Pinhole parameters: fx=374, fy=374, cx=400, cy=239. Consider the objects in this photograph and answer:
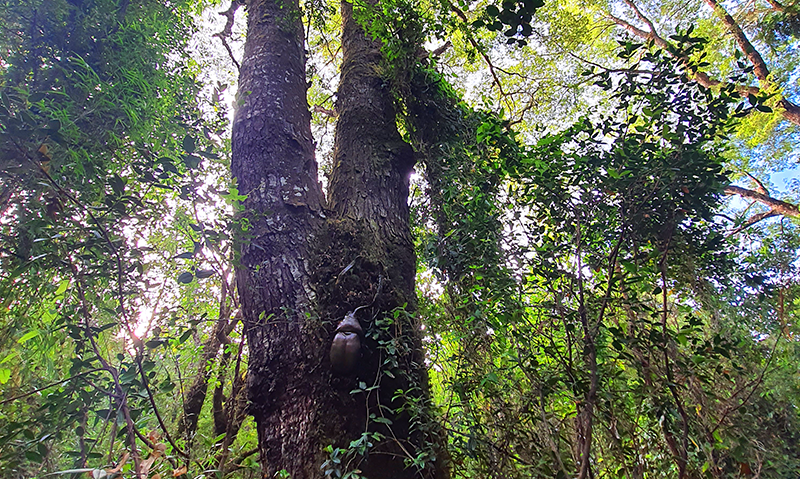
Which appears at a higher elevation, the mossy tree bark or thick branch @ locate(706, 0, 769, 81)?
thick branch @ locate(706, 0, 769, 81)

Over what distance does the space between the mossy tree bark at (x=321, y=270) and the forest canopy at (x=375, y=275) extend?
0.04 ft

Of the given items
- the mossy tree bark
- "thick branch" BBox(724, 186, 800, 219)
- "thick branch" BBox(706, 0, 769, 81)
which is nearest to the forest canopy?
the mossy tree bark

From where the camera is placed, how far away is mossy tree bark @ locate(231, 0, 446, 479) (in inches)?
56.2

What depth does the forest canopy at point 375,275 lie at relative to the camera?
1.23 meters

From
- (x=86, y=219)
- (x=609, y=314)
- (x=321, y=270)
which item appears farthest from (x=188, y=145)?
(x=609, y=314)

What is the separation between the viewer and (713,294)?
178 centimetres

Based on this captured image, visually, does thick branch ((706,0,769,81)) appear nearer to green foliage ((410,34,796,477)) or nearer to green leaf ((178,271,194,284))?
green foliage ((410,34,796,477))

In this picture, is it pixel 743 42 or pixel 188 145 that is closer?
pixel 188 145

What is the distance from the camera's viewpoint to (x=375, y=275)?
1.81 m

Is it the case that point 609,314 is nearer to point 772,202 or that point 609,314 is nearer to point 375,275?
point 375,275

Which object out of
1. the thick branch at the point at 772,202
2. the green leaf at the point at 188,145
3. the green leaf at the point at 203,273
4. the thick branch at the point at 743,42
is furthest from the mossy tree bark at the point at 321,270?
the thick branch at the point at 743,42

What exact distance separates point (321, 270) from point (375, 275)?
0.26 meters

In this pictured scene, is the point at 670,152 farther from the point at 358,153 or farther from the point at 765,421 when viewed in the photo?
the point at 358,153

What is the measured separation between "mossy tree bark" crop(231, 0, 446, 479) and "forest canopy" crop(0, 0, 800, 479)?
0.01 m
